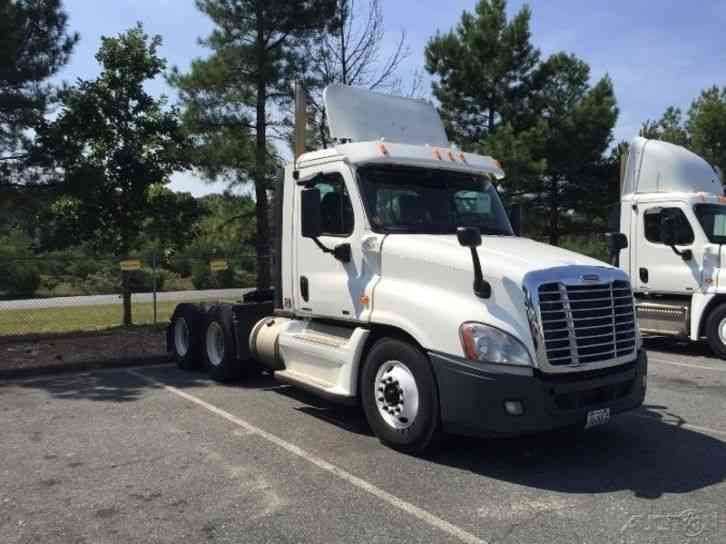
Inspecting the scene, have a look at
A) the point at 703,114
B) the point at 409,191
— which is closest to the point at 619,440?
the point at 409,191

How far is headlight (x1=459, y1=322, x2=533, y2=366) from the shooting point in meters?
5.04

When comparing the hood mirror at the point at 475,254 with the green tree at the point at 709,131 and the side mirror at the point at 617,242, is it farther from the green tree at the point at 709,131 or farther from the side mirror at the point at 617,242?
the green tree at the point at 709,131

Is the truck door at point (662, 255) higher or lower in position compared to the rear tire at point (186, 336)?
higher

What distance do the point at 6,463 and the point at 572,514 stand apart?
4.41m

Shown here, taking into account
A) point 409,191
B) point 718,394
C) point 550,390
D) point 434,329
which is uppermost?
point 409,191

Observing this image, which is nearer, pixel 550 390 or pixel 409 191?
pixel 550 390

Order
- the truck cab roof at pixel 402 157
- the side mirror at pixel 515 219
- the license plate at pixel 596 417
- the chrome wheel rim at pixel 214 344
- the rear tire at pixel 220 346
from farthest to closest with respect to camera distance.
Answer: the chrome wheel rim at pixel 214 344
the rear tire at pixel 220 346
the side mirror at pixel 515 219
the truck cab roof at pixel 402 157
the license plate at pixel 596 417

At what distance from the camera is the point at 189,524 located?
4.25 m

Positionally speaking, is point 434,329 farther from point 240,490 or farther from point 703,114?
point 703,114

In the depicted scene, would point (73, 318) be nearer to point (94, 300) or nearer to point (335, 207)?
point (94, 300)

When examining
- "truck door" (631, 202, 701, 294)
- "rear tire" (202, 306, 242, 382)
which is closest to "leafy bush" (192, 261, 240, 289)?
"rear tire" (202, 306, 242, 382)

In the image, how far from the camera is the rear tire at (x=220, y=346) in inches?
333

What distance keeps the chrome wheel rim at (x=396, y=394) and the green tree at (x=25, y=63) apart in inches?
354

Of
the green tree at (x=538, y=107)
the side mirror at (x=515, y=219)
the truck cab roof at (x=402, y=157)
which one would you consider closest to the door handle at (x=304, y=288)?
the truck cab roof at (x=402, y=157)
